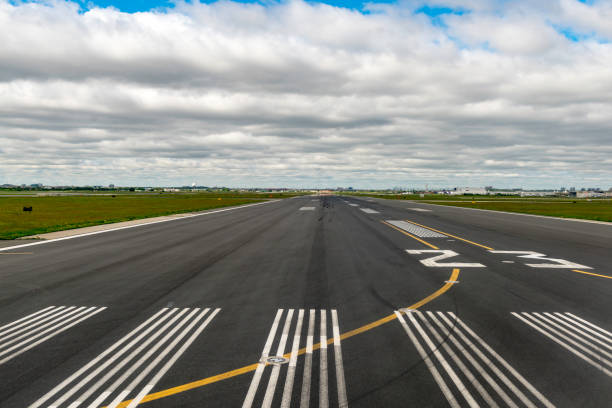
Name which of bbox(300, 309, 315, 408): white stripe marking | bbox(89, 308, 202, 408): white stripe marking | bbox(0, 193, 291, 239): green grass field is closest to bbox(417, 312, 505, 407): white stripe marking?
bbox(300, 309, 315, 408): white stripe marking

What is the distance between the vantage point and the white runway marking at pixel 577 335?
5.80 m

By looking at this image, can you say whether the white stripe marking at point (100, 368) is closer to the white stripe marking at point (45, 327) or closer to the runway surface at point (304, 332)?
the runway surface at point (304, 332)

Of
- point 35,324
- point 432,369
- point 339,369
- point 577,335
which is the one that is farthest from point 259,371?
point 577,335

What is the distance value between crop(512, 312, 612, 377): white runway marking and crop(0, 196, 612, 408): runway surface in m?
0.04

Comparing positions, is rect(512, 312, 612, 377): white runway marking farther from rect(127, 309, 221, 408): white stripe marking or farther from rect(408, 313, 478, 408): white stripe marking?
rect(127, 309, 221, 408): white stripe marking

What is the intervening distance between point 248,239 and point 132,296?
10.5 meters

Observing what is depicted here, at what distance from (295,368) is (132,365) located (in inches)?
101

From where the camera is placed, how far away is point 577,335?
6.70 metres

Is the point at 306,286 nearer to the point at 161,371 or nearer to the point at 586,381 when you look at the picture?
the point at 161,371

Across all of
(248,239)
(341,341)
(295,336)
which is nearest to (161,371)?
(295,336)

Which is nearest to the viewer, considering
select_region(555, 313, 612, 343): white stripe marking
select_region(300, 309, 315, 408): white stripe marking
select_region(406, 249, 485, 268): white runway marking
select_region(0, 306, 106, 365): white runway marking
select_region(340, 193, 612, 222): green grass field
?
select_region(300, 309, 315, 408): white stripe marking

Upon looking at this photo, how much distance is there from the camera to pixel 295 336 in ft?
21.3

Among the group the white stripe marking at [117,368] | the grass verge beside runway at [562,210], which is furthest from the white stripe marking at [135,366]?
the grass verge beside runway at [562,210]

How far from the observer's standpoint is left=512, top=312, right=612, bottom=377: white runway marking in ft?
19.0
